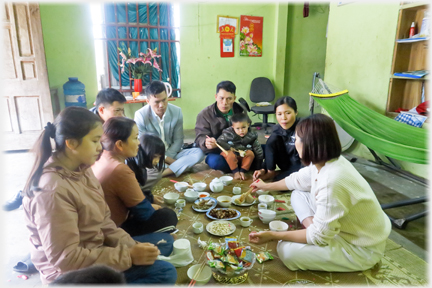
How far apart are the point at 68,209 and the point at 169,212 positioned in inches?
28.2

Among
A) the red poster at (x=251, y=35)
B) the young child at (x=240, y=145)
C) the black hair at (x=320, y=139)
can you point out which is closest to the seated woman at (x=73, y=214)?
the black hair at (x=320, y=139)

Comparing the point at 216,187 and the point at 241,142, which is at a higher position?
the point at 241,142

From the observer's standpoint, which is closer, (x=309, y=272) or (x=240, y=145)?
(x=309, y=272)

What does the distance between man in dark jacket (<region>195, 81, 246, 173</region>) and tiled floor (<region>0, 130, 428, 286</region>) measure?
146cm

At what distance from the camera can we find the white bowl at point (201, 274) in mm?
1305

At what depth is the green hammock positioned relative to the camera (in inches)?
83.4

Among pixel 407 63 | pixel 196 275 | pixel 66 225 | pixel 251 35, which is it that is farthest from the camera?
pixel 251 35

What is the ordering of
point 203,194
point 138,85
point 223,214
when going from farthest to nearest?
point 138,85, point 203,194, point 223,214

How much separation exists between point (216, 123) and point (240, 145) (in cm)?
34

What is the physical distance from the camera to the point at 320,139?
4.21 feet

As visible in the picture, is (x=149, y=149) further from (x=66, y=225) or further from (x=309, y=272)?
(x=309, y=272)

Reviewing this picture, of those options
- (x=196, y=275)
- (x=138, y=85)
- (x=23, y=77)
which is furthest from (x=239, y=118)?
(x=23, y=77)

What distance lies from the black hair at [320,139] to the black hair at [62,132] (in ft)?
3.00

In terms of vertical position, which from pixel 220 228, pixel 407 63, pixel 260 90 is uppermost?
pixel 407 63
